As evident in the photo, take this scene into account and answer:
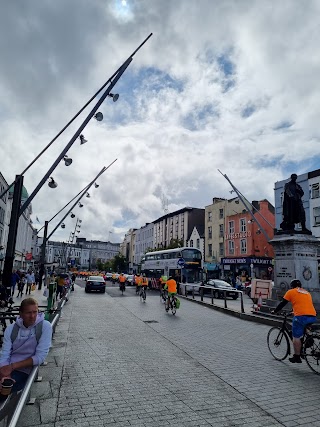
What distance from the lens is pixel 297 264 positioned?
12.7 meters

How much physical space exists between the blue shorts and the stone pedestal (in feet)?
19.3

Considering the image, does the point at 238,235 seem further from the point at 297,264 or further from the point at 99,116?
the point at 99,116

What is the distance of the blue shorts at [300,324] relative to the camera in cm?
703

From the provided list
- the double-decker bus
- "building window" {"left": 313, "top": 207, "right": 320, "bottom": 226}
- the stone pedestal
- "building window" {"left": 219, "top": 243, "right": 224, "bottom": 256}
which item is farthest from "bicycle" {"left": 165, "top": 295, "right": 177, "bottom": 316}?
"building window" {"left": 219, "top": 243, "right": 224, "bottom": 256}

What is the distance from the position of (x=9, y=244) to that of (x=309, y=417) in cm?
872

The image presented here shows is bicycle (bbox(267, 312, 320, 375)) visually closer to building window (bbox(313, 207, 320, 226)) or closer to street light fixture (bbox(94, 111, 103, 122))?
street light fixture (bbox(94, 111, 103, 122))

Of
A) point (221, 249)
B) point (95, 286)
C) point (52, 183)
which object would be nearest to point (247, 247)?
point (221, 249)

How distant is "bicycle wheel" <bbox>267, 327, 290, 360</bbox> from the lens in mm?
7684

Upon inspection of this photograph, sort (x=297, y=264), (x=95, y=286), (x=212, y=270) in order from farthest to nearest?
(x=212, y=270) → (x=95, y=286) → (x=297, y=264)

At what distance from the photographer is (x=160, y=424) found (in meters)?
4.44

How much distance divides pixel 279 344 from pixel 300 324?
107cm

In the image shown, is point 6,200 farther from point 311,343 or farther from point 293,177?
point 311,343

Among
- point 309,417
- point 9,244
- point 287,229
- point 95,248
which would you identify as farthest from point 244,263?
point 95,248

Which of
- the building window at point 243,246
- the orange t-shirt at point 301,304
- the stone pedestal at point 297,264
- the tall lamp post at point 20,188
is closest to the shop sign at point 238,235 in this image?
the building window at point 243,246
